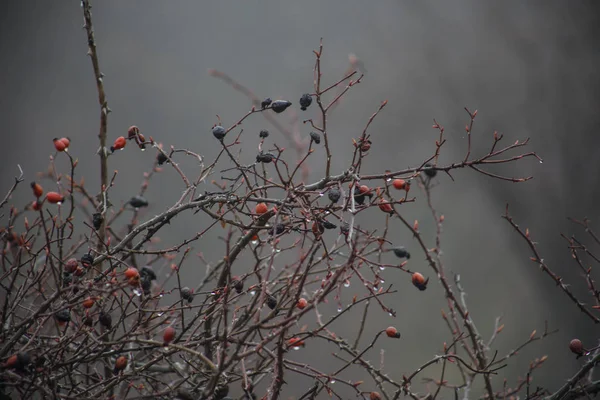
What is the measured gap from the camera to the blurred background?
4.11 m

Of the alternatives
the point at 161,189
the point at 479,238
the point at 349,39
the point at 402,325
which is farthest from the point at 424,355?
the point at 349,39

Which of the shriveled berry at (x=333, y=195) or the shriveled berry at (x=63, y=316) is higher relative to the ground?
the shriveled berry at (x=333, y=195)

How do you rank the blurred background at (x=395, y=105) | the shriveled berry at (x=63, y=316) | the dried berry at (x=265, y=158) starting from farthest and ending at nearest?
the blurred background at (x=395, y=105), the dried berry at (x=265, y=158), the shriveled berry at (x=63, y=316)

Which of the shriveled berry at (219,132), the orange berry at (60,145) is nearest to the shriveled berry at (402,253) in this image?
the shriveled berry at (219,132)

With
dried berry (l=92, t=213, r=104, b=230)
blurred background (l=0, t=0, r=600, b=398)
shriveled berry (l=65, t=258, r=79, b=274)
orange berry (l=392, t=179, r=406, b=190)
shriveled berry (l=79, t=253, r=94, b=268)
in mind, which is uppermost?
blurred background (l=0, t=0, r=600, b=398)

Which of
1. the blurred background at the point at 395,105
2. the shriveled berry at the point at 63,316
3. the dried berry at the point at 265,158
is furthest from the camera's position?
the blurred background at the point at 395,105

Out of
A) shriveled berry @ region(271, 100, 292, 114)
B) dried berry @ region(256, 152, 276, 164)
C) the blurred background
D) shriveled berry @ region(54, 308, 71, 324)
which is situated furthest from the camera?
the blurred background

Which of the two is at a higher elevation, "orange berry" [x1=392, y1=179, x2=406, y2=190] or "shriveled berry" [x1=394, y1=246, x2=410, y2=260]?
A: "orange berry" [x1=392, y1=179, x2=406, y2=190]

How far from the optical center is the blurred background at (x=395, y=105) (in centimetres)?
411

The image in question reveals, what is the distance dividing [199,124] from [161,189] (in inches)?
28.3

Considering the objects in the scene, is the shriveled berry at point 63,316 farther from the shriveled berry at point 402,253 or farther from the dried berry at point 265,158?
the shriveled berry at point 402,253

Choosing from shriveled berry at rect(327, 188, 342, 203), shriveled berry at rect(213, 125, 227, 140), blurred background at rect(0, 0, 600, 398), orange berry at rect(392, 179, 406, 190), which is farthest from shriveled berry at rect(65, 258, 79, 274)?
blurred background at rect(0, 0, 600, 398)

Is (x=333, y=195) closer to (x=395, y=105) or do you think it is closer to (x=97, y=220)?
(x=97, y=220)

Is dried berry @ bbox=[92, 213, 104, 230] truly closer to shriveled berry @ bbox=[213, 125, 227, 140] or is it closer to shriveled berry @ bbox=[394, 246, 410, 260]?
shriveled berry @ bbox=[213, 125, 227, 140]
